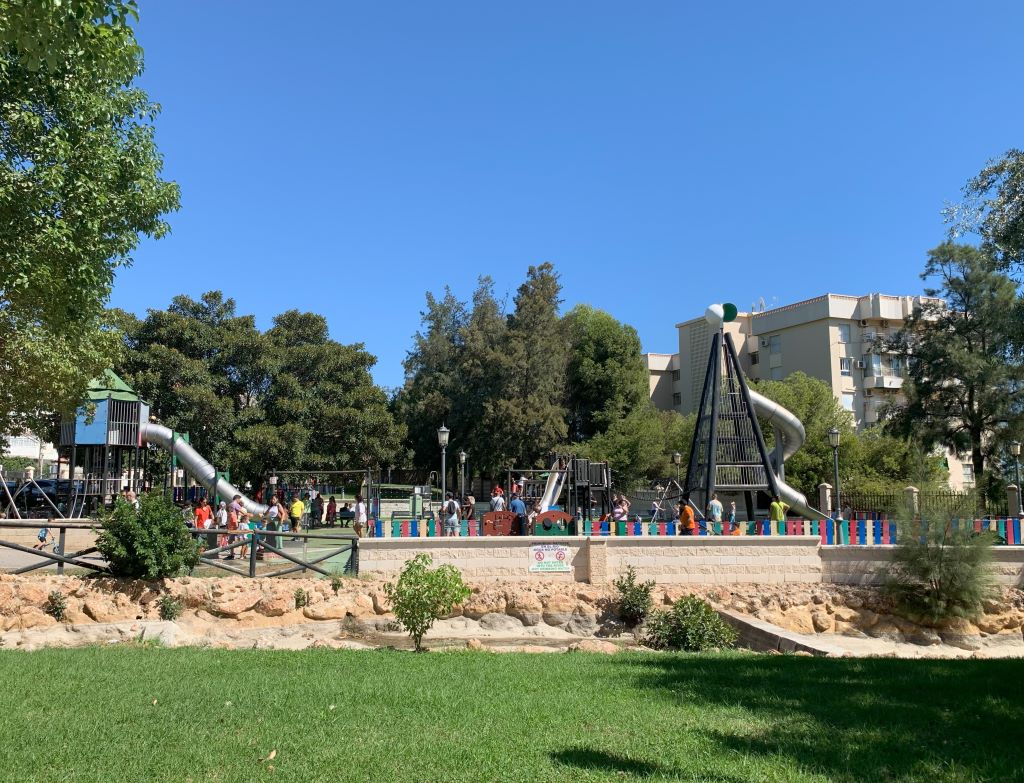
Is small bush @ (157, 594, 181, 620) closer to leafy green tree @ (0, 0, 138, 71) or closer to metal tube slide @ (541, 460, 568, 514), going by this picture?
leafy green tree @ (0, 0, 138, 71)

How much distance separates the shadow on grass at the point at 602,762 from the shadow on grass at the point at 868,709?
80 centimetres

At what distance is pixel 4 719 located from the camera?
610cm

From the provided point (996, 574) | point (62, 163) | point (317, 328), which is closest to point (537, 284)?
point (317, 328)

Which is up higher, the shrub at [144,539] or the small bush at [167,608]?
the shrub at [144,539]

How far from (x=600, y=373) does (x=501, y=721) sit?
144ft

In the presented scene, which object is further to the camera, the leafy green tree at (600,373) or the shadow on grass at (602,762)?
the leafy green tree at (600,373)

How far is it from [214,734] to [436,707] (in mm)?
1899

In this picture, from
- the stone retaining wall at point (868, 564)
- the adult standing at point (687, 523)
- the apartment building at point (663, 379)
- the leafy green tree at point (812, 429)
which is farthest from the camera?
the apartment building at point (663, 379)

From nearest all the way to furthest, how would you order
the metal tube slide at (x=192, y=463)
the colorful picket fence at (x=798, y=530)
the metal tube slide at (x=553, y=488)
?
the colorful picket fence at (x=798, y=530) < the metal tube slide at (x=553, y=488) < the metal tube slide at (x=192, y=463)

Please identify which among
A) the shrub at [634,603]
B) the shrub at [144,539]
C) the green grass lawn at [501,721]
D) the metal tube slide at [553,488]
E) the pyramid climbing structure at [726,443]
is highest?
the pyramid climbing structure at [726,443]

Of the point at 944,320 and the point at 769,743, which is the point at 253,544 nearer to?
the point at 769,743

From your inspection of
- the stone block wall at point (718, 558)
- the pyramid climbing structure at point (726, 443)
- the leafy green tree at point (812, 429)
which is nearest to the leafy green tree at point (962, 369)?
the leafy green tree at point (812, 429)

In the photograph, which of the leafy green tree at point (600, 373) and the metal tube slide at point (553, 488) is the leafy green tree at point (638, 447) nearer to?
the leafy green tree at point (600, 373)

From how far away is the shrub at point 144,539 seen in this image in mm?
14102
